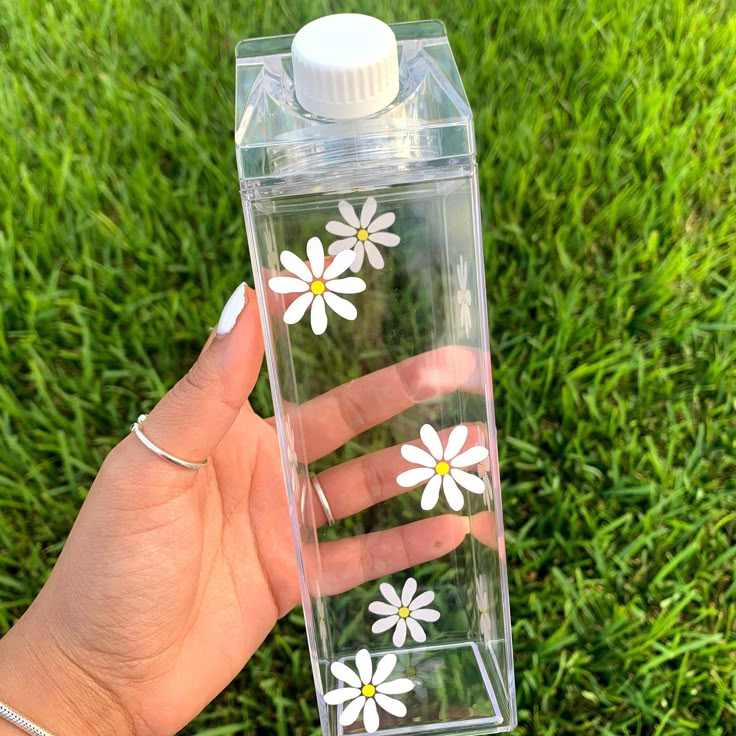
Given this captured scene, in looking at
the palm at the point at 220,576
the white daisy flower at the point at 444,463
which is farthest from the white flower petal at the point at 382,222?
the palm at the point at 220,576

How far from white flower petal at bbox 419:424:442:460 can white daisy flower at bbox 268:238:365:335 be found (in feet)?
0.57

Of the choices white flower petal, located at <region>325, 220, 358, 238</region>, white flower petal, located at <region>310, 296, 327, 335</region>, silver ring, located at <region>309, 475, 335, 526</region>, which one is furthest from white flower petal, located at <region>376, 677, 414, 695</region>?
white flower petal, located at <region>325, 220, 358, 238</region>

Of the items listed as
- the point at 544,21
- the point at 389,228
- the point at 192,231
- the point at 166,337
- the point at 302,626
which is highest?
the point at 544,21

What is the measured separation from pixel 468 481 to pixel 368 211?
0.34 metres

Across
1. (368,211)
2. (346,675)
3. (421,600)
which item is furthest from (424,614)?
(368,211)

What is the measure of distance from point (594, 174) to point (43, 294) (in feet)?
3.19

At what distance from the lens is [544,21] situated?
160 centimetres

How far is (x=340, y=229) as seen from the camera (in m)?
0.87

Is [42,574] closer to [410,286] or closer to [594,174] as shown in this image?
[410,286]

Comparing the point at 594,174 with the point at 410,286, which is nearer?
the point at 410,286

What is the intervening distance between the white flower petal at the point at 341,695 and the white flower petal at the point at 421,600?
0.40 feet

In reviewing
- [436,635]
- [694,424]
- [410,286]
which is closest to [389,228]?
[410,286]

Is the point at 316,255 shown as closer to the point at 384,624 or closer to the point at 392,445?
the point at 392,445

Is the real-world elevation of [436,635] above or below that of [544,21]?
below
